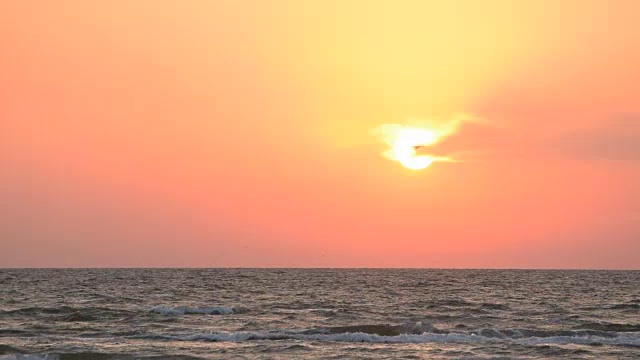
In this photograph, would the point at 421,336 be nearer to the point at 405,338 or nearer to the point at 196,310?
the point at 405,338

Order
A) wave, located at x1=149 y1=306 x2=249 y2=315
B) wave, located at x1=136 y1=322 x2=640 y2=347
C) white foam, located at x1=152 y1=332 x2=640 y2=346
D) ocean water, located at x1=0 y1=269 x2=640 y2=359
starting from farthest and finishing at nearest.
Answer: wave, located at x1=149 y1=306 x2=249 y2=315 → wave, located at x1=136 y1=322 x2=640 y2=347 → white foam, located at x1=152 y1=332 x2=640 y2=346 → ocean water, located at x1=0 y1=269 x2=640 y2=359

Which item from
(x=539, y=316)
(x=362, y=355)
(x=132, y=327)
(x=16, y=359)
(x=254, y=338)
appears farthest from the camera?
(x=539, y=316)

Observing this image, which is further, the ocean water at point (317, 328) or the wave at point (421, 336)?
the wave at point (421, 336)

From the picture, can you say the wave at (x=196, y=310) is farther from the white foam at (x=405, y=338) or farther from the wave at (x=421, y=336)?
the white foam at (x=405, y=338)

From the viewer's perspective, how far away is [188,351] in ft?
118

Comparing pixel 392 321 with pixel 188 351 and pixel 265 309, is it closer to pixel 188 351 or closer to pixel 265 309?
pixel 265 309

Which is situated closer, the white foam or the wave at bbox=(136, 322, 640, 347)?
the white foam

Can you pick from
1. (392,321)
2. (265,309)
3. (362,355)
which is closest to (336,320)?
(392,321)

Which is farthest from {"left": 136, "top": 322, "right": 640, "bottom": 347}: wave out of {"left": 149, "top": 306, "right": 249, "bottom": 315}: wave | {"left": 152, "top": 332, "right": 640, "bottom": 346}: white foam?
{"left": 149, "top": 306, "right": 249, "bottom": 315}: wave

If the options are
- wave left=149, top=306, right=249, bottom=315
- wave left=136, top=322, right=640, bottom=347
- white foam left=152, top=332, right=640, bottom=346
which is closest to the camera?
white foam left=152, top=332, right=640, bottom=346

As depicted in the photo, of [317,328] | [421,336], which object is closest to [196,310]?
[317,328]

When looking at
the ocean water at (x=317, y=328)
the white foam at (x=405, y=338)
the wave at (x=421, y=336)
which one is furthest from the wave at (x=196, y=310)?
the white foam at (x=405, y=338)

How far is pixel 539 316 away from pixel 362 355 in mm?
23392

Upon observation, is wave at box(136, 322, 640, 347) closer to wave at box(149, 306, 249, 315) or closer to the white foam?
the white foam
